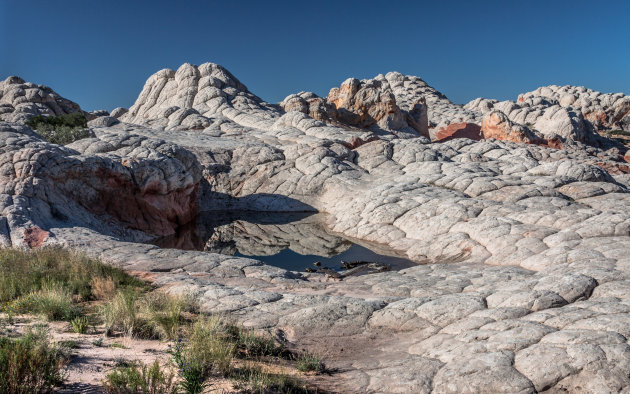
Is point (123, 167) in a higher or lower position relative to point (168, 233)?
higher

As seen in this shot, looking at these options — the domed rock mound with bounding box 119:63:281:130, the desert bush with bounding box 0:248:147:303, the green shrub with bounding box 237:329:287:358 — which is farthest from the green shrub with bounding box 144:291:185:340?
the domed rock mound with bounding box 119:63:281:130

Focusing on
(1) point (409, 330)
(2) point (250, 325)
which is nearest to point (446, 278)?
(1) point (409, 330)

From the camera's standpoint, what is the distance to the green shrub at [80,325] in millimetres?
8969

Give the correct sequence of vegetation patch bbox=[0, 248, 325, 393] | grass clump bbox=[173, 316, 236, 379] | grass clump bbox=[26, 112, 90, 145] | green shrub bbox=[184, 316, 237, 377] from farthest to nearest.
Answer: grass clump bbox=[26, 112, 90, 145] → green shrub bbox=[184, 316, 237, 377] → grass clump bbox=[173, 316, 236, 379] → vegetation patch bbox=[0, 248, 325, 393]

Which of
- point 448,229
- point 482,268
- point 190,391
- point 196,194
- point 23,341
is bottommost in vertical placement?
point 190,391

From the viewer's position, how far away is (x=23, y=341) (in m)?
6.72

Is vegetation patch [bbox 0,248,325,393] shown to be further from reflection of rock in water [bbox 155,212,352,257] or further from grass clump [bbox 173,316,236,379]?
reflection of rock in water [bbox 155,212,352,257]

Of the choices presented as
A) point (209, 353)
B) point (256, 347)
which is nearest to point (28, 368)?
point (209, 353)

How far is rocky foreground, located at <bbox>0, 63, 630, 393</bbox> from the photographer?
8.05 m

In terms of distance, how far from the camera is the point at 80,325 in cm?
897

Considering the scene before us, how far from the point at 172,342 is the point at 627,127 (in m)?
111

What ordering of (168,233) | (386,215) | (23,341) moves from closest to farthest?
(23,341), (386,215), (168,233)

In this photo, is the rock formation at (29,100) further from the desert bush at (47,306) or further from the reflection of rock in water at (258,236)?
the desert bush at (47,306)

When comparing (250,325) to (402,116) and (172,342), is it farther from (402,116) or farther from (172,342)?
(402,116)
